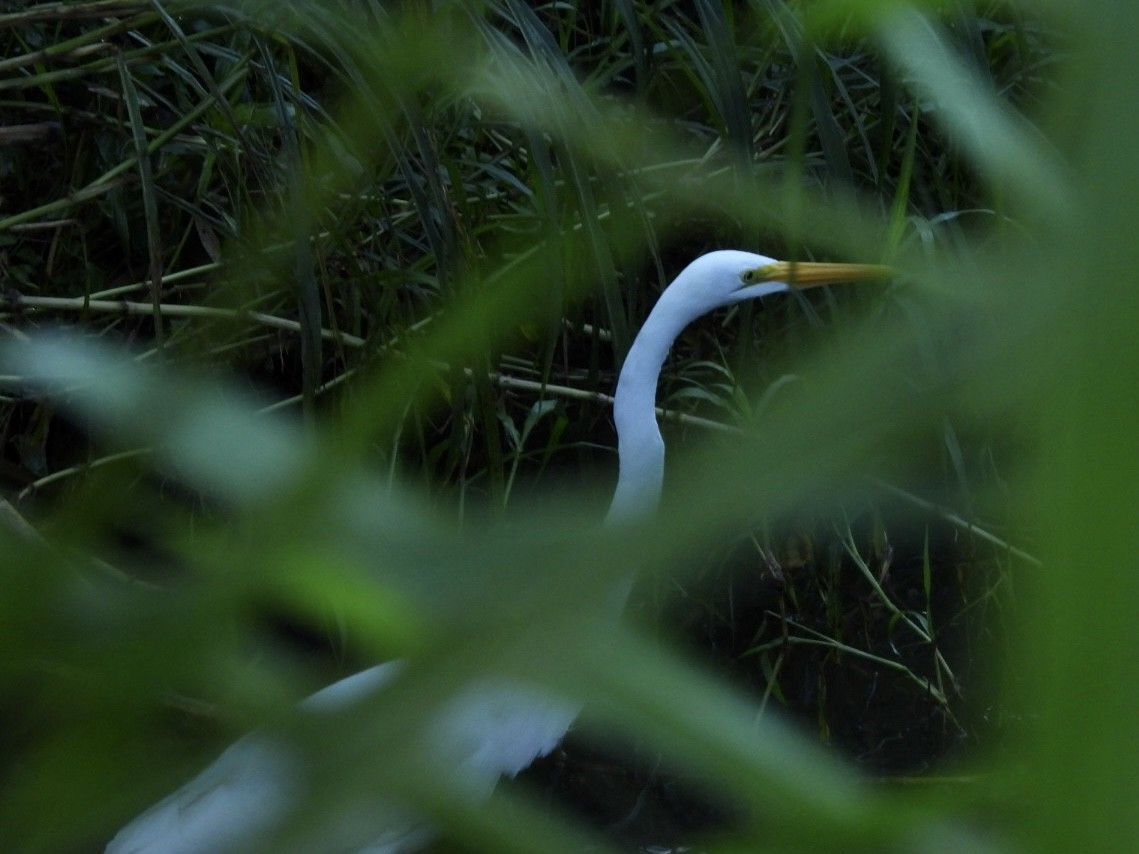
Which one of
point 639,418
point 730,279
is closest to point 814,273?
point 730,279

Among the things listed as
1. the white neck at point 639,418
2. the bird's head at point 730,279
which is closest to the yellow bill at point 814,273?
the bird's head at point 730,279

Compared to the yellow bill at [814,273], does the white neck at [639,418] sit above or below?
below

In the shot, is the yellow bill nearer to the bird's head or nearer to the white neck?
the bird's head

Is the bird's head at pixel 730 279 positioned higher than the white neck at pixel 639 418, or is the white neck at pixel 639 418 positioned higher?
the bird's head at pixel 730 279

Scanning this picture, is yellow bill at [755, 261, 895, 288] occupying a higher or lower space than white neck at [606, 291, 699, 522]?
higher

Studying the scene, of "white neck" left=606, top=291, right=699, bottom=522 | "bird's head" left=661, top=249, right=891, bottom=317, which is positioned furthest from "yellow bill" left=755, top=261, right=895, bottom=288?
"white neck" left=606, top=291, right=699, bottom=522

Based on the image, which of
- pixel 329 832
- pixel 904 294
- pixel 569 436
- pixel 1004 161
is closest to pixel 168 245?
pixel 569 436

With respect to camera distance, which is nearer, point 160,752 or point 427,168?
point 160,752

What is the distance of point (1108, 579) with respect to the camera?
0.21 ft

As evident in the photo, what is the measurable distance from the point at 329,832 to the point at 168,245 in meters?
1.74

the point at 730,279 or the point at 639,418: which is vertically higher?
the point at 730,279

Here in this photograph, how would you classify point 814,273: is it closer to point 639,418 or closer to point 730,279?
point 730,279

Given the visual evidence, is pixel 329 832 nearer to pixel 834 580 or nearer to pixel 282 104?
pixel 282 104

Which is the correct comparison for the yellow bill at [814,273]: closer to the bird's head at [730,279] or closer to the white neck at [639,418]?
the bird's head at [730,279]
